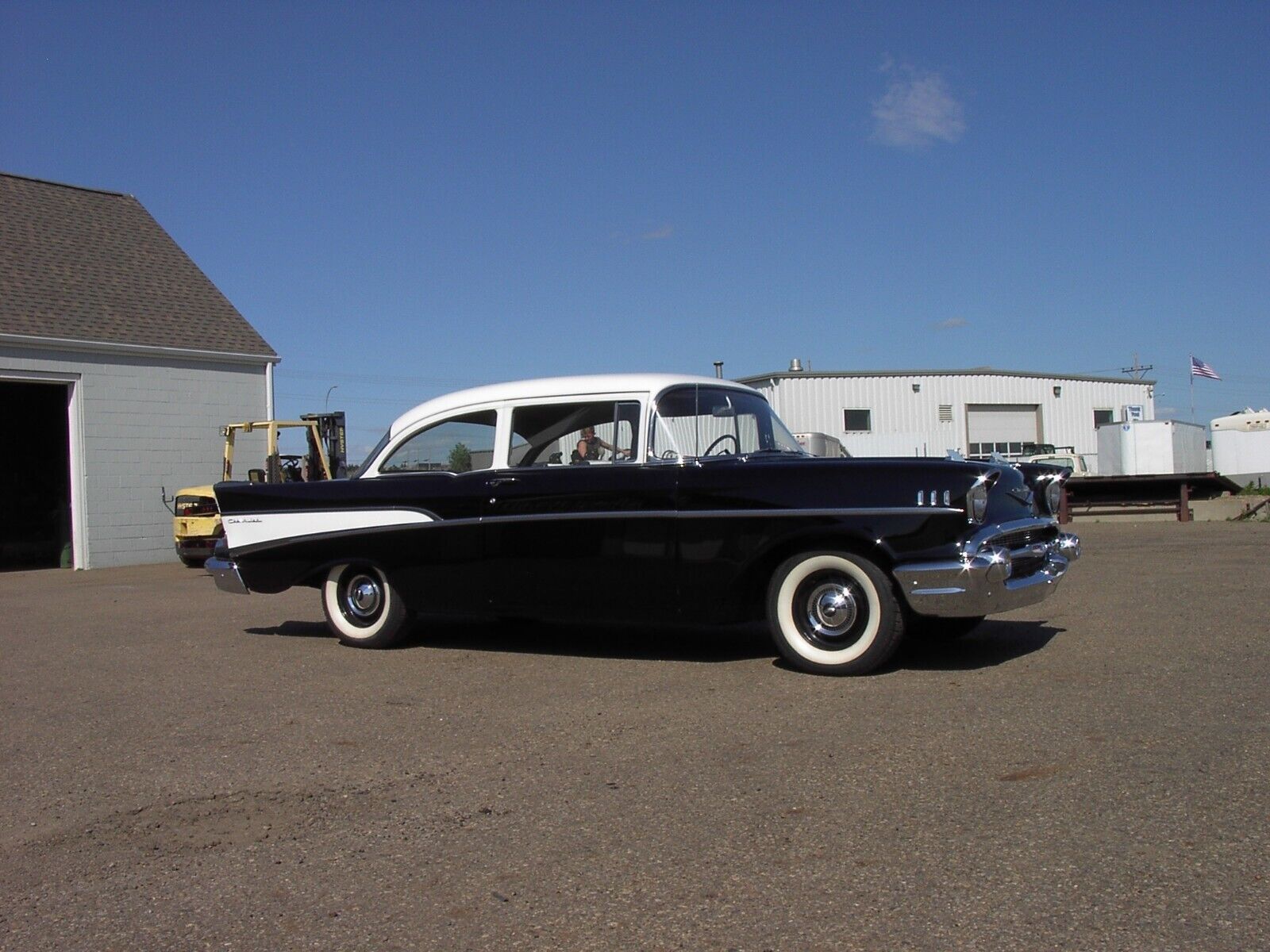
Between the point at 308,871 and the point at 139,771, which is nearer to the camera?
the point at 308,871

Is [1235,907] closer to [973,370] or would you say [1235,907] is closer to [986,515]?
[986,515]

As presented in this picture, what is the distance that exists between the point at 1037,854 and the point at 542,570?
3.95 metres

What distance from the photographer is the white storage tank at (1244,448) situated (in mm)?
31734

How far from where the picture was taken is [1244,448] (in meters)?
32.1

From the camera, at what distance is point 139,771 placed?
189 inches

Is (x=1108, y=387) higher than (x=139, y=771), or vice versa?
(x=1108, y=387)

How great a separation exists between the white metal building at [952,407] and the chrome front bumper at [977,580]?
23.4 m

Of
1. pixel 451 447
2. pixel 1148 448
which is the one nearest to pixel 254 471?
pixel 451 447

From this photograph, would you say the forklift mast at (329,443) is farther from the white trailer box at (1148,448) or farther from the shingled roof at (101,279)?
the white trailer box at (1148,448)

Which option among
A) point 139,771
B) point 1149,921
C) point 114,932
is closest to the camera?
point 1149,921

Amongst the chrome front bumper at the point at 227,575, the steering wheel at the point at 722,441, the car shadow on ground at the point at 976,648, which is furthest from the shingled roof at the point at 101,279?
the car shadow on ground at the point at 976,648

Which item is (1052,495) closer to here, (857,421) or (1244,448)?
(857,421)

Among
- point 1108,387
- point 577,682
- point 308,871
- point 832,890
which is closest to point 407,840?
point 308,871

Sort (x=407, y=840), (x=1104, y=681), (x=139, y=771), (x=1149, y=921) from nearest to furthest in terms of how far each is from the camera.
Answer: (x=1149, y=921) → (x=407, y=840) → (x=139, y=771) → (x=1104, y=681)
